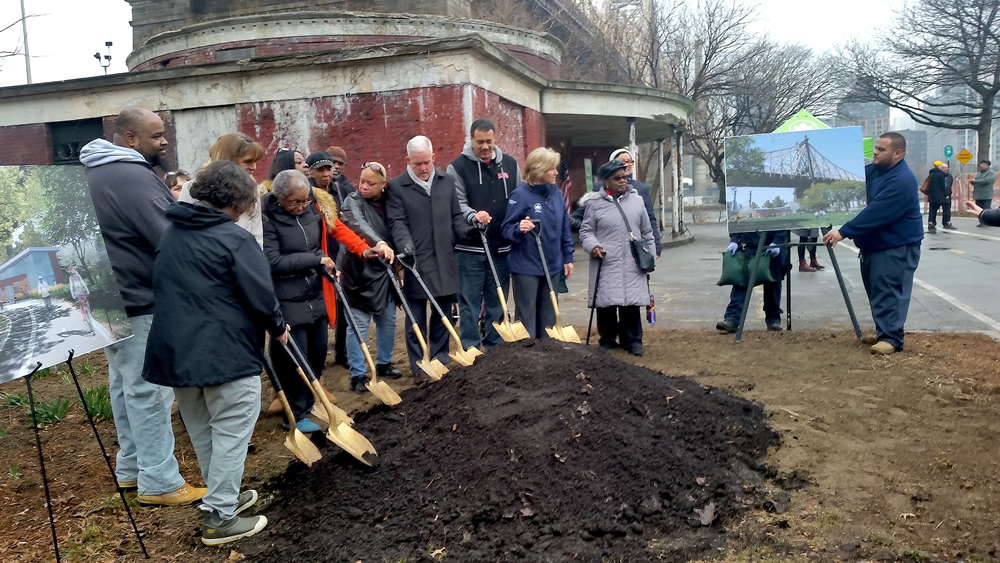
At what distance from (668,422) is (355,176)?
28.6ft

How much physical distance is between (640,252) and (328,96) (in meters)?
7.12

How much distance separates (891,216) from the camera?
6.19 meters

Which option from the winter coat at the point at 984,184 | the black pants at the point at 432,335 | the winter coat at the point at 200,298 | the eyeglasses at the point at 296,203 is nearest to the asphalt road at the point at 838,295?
the black pants at the point at 432,335

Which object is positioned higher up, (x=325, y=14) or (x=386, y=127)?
(x=325, y=14)

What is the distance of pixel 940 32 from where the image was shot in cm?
2947

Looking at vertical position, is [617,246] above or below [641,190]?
below

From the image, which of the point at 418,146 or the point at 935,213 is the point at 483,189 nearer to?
the point at 418,146

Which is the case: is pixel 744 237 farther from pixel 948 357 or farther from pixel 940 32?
pixel 940 32

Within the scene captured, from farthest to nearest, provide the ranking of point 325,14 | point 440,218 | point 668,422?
point 325,14
point 440,218
point 668,422

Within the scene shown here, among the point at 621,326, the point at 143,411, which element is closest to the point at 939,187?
the point at 621,326

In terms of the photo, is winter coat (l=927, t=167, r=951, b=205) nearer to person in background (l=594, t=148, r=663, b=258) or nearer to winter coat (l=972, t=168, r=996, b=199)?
winter coat (l=972, t=168, r=996, b=199)

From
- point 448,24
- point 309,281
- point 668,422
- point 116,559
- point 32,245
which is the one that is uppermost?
point 448,24

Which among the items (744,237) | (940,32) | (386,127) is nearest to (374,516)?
(744,237)

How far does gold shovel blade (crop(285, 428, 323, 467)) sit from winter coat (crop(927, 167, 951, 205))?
1957cm
